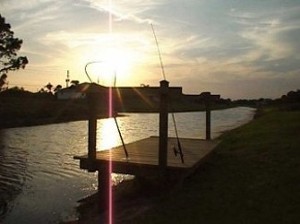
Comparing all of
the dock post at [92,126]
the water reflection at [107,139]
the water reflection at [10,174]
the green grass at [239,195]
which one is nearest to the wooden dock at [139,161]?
the dock post at [92,126]

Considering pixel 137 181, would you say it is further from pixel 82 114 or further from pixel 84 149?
pixel 82 114

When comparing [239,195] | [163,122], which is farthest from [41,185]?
[239,195]

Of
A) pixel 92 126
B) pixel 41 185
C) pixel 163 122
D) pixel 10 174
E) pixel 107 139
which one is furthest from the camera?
pixel 107 139

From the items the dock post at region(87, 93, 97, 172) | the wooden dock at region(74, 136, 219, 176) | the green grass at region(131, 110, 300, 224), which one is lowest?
the green grass at region(131, 110, 300, 224)

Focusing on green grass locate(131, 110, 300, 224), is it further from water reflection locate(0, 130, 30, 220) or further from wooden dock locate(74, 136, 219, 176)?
water reflection locate(0, 130, 30, 220)

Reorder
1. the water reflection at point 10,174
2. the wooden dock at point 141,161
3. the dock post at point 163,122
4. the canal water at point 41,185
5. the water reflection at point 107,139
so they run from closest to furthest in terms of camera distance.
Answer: the dock post at point 163,122
the wooden dock at point 141,161
the canal water at point 41,185
the water reflection at point 10,174
the water reflection at point 107,139

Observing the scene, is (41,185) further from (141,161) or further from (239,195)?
(239,195)

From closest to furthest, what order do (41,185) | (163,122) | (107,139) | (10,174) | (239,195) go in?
(239,195), (163,122), (41,185), (10,174), (107,139)

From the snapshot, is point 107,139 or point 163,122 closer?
point 163,122

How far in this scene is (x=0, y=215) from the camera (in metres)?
11.4

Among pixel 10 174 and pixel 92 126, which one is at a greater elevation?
pixel 92 126

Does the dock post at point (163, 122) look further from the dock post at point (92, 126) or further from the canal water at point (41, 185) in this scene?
the canal water at point (41, 185)

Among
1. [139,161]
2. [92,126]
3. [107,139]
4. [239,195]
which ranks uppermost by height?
[92,126]

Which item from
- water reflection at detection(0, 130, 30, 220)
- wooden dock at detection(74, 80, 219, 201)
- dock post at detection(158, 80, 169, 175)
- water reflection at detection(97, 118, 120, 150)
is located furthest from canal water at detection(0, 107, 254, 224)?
water reflection at detection(97, 118, 120, 150)
